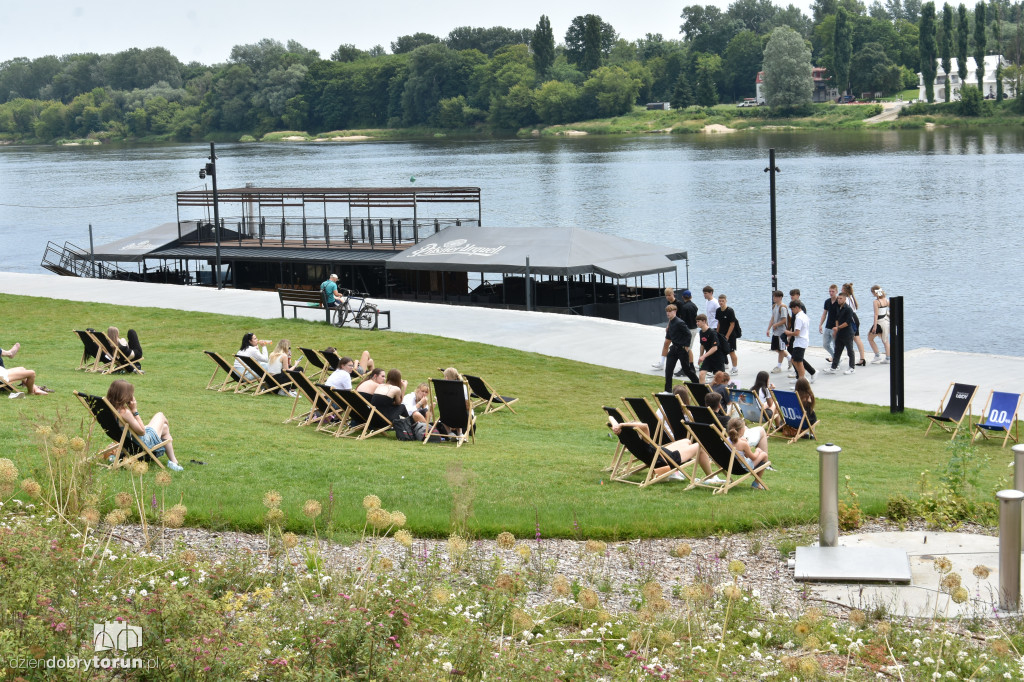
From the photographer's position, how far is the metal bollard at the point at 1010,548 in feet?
22.1

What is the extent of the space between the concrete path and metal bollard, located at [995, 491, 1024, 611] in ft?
28.8

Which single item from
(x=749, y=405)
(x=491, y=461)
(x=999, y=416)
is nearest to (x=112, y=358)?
(x=491, y=461)

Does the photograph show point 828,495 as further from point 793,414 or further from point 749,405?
point 749,405

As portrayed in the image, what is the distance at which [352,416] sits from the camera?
39.8 feet

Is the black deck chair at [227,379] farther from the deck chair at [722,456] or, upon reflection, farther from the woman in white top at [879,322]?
the woman in white top at [879,322]

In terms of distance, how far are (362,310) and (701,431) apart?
14.0 metres

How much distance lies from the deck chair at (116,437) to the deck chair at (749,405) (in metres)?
6.79

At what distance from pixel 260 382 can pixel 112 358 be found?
2.80 metres

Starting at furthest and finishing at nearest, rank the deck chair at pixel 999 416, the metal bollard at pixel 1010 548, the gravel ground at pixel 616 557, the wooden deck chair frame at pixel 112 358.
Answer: the wooden deck chair frame at pixel 112 358, the deck chair at pixel 999 416, the gravel ground at pixel 616 557, the metal bollard at pixel 1010 548

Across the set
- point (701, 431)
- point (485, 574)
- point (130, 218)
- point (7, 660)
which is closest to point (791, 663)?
point (485, 574)

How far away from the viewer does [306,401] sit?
14422mm

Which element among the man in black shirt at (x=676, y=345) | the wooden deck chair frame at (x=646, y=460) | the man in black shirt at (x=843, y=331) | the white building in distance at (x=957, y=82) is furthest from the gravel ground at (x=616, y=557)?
the white building in distance at (x=957, y=82)

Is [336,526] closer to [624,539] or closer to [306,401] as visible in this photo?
[624,539]
